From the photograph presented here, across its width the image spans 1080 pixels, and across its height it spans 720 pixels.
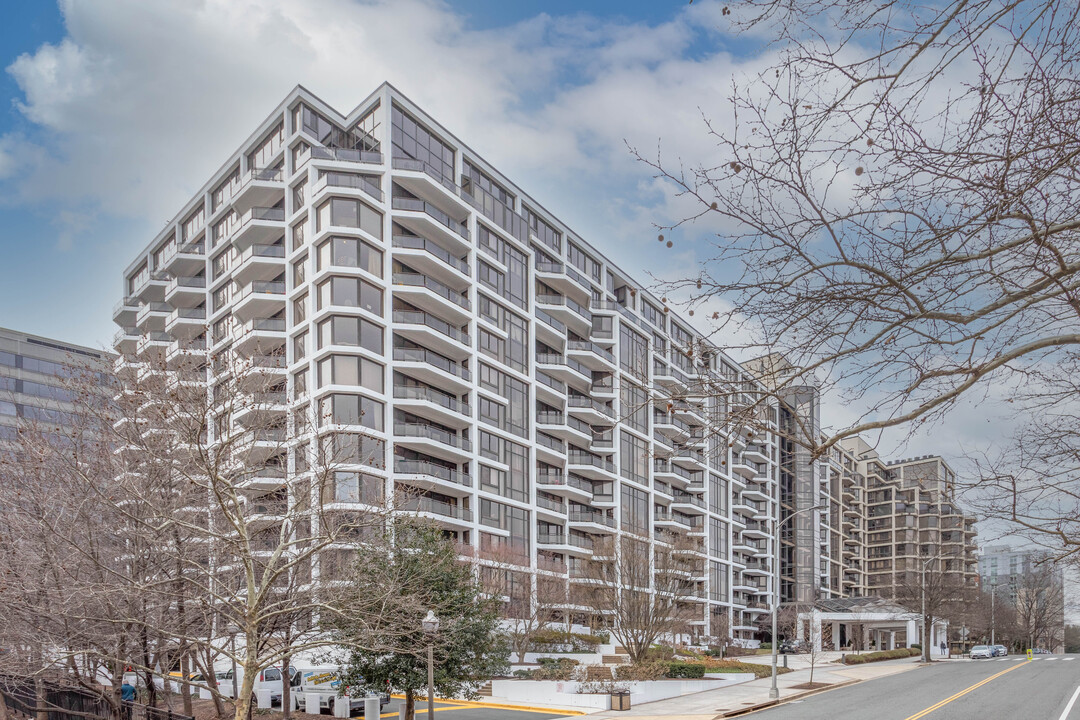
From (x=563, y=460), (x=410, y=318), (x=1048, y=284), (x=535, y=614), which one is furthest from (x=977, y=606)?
(x=1048, y=284)

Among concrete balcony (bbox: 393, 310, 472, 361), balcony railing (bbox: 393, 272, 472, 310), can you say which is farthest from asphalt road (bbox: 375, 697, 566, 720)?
balcony railing (bbox: 393, 272, 472, 310)

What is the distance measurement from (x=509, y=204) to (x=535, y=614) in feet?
106

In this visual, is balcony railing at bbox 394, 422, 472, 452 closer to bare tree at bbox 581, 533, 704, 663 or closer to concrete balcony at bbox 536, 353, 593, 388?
bare tree at bbox 581, 533, 704, 663

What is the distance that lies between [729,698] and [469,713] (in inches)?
463

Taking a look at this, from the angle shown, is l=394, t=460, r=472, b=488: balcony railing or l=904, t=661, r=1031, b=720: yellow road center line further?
l=394, t=460, r=472, b=488: balcony railing

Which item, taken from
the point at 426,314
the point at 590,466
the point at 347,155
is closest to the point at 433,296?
the point at 426,314

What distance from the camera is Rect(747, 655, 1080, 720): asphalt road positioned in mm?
28141

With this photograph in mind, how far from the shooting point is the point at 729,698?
35.5 metres

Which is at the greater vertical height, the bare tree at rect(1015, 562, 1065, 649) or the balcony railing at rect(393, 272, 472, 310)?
the balcony railing at rect(393, 272, 472, 310)

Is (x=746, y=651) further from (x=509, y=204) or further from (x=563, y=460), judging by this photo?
(x=509, y=204)

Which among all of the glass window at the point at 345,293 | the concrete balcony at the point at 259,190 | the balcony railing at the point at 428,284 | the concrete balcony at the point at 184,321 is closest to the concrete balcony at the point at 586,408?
the balcony railing at the point at 428,284

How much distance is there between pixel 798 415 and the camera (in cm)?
624

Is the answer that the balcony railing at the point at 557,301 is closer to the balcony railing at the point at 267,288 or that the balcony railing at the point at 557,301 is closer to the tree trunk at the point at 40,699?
the balcony railing at the point at 267,288

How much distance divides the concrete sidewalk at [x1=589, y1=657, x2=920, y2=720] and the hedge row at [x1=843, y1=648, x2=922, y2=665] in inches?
467
